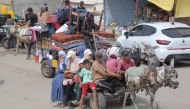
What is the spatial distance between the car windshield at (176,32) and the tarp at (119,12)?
25.7 ft

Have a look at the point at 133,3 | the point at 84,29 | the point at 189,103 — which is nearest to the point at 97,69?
the point at 189,103

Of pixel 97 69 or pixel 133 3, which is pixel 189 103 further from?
pixel 133 3

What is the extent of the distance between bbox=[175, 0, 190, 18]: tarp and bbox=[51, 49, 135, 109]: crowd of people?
37.4 feet

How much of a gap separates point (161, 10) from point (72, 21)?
363 inches

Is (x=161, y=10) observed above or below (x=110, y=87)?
above

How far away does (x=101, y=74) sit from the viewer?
927 centimetres

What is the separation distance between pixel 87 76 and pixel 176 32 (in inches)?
302

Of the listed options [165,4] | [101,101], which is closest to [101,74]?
[101,101]

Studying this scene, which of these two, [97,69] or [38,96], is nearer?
[97,69]

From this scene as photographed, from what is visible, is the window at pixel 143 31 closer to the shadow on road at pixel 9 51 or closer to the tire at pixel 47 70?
the tire at pixel 47 70

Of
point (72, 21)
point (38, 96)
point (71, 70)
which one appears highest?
point (72, 21)

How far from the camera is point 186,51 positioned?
1589cm

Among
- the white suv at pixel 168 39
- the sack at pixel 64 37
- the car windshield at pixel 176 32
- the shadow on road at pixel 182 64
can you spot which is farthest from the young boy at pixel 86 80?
the shadow on road at pixel 182 64

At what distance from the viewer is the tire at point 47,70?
1382 centimetres
